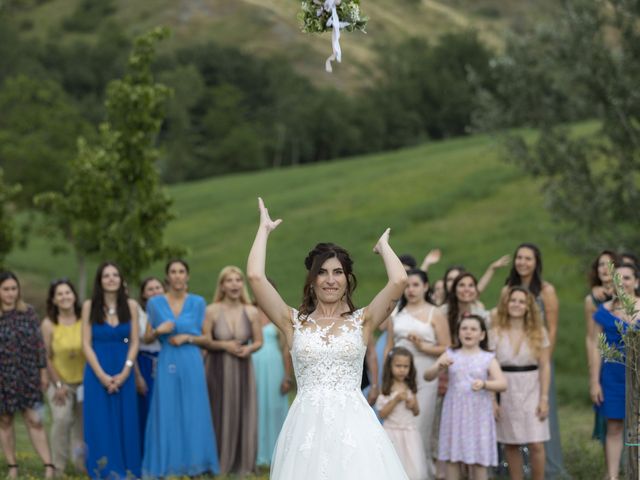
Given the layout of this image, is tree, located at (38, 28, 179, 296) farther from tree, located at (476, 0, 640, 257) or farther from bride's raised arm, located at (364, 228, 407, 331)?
bride's raised arm, located at (364, 228, 407, 331)

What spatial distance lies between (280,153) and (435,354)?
78393 millimetres

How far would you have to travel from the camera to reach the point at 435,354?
11.8 meters

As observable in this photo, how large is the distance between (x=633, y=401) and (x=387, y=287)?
1.96 meters

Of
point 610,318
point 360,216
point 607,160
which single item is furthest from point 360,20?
point 360,216

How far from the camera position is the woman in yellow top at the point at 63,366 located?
12.4 metres

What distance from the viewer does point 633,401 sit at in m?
7.86

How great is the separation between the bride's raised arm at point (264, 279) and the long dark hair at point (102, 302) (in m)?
4.91

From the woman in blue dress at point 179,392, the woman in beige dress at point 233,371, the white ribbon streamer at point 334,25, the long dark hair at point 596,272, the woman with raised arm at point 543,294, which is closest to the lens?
the white ribbon streamer at point 334,25

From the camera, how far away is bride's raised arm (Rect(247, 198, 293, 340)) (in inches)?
277

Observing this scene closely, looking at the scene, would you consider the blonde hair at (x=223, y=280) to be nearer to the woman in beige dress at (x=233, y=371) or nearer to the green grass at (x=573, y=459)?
the woman in beige dress at (x=233, y=371)

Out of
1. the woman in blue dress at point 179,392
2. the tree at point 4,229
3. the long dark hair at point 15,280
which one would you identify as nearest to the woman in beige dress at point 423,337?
the woman in blue dress at point 179,392

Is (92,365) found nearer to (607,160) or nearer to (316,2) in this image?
(316,2)

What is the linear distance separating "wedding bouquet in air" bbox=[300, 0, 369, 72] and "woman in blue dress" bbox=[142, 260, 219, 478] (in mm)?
5700

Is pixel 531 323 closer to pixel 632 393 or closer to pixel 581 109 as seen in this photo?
pixel 632 393
